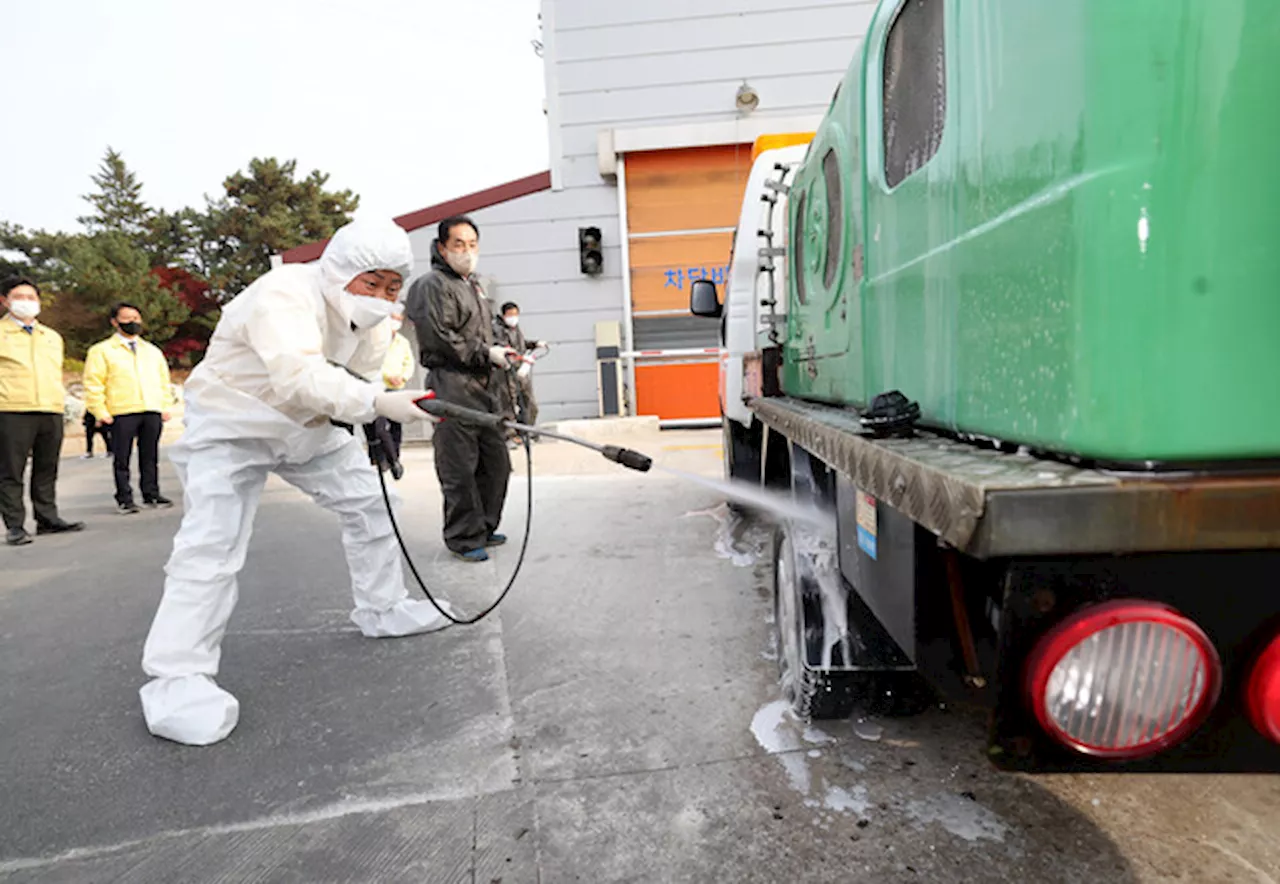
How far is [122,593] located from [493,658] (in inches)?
101

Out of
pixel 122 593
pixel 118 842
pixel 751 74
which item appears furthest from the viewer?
pixel 751 74

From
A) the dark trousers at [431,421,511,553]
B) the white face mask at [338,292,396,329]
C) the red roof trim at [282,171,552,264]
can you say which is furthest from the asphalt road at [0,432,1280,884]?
the red roof trim at [282,171,552,264]

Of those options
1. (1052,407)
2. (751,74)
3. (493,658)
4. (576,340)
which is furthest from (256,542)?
(751,74)

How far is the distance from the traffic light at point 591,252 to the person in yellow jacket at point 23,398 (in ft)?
24.3

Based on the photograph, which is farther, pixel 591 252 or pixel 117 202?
pixel 117 202

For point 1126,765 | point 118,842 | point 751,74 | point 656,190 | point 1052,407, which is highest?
point 751,74

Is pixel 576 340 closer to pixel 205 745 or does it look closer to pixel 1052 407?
pixel 205 745

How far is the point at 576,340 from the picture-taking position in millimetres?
12594

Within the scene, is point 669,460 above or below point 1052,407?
below

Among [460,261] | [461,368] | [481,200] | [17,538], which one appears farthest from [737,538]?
[481,200]

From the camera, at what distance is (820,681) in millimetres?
2354

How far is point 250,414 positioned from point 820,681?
2.23 m

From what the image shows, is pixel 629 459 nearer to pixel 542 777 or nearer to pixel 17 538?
pixel 542 777

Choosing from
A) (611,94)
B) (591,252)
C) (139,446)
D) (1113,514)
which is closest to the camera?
(1113,514)
